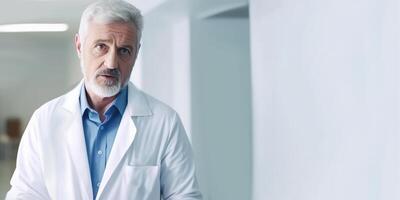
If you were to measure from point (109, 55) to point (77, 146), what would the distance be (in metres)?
0.25

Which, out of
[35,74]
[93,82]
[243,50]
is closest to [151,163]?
[93,82]

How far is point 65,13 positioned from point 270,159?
Result: 182 centimetres

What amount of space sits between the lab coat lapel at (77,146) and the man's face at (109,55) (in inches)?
4.0

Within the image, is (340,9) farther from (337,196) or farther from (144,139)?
(144,139)

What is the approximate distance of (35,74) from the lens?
4.53 meters

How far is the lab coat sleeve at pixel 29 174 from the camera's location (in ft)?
7.04

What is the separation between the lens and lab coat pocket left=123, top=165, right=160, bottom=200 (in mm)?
2174

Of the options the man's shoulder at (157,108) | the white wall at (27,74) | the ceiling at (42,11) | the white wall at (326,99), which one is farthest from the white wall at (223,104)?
the man's shoulder at (157,108)

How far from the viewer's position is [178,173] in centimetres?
216

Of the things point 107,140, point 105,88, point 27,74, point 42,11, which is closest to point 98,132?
point 107,140

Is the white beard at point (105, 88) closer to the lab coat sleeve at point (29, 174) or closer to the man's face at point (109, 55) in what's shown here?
the man's face at point (109, 55)

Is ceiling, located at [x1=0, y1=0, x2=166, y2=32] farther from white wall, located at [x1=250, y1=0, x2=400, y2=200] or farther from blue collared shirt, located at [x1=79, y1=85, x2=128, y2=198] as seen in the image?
blue collared shirt, located at [x1=79, y1=85, x2=128, y2=198]

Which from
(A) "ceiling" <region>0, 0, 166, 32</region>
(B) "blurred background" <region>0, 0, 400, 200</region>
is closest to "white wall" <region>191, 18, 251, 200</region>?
(B) "blurred background" <region>0, 0, 400, 200</region>

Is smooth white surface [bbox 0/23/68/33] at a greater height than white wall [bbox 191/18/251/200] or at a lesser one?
greater
